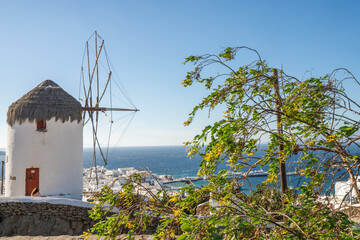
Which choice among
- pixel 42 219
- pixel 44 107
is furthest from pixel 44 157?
pixel 42 219

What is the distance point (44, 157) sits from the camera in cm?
1175

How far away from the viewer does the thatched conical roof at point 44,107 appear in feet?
39.2

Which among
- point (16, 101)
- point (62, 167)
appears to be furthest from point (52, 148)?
point (16, 101)

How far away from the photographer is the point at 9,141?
1205 cm

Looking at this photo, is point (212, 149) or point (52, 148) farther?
point (52, 148)

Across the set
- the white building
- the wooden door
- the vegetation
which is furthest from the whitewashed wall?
the vegetation

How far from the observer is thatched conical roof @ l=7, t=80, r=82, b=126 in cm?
1194

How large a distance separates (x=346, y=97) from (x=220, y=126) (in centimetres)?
160

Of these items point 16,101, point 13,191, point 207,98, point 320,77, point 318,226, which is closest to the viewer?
point 318,226

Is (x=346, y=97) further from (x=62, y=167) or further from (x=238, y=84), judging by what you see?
(x=62, y=167)

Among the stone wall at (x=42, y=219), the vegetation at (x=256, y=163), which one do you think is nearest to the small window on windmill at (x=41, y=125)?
the stone wall at (x=42, y=219)

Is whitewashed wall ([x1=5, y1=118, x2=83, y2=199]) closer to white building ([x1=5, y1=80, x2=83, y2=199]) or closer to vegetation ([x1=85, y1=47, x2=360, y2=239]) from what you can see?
white building ([x1=5, y1=80, x2=83, y2=199])

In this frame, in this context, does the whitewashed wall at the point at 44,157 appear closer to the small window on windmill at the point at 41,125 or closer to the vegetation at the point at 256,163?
the small window on windmill at the point at 41,125

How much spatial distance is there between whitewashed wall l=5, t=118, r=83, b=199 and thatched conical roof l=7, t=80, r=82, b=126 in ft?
0.88
